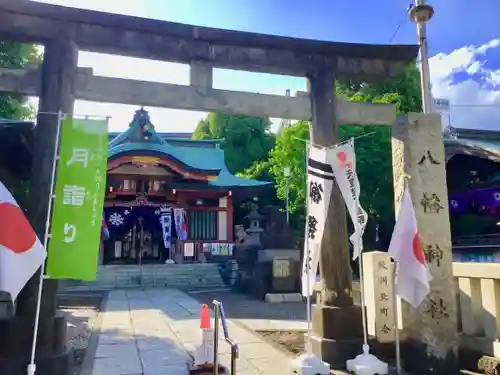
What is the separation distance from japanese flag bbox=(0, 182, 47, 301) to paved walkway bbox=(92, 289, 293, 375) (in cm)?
236

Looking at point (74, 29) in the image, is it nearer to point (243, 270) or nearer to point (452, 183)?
point (243, 270)

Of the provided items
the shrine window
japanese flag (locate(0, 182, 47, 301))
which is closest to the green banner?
japanese flag (locate(0, 182, 47, 301))

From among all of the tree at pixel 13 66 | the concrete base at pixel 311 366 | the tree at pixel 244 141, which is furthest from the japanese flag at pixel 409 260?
the tree at pixel 244 141

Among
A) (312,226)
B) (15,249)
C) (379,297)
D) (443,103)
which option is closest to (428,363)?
(379,297)

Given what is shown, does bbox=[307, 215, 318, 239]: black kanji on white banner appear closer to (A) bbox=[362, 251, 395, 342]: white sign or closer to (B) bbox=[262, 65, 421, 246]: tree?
(A) bbox=[362, 251, 395, 342]: white sign

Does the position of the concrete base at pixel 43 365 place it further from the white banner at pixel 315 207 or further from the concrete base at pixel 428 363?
the concrete base at pixel 428 363

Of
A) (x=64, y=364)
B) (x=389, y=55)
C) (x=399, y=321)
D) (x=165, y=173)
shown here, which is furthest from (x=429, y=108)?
(x=165, y=173)

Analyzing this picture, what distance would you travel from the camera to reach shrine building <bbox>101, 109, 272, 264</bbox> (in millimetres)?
23469

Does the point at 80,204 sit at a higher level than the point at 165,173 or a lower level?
lower

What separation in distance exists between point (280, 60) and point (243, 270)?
1207 centimetres

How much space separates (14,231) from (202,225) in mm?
20793

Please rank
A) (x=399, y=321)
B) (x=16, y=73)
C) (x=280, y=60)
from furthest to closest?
(x=280, y=60)
(x=399, y=321)
(x=16, y=73)

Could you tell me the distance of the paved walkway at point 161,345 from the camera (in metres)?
5.97

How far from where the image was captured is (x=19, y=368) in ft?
16.6
